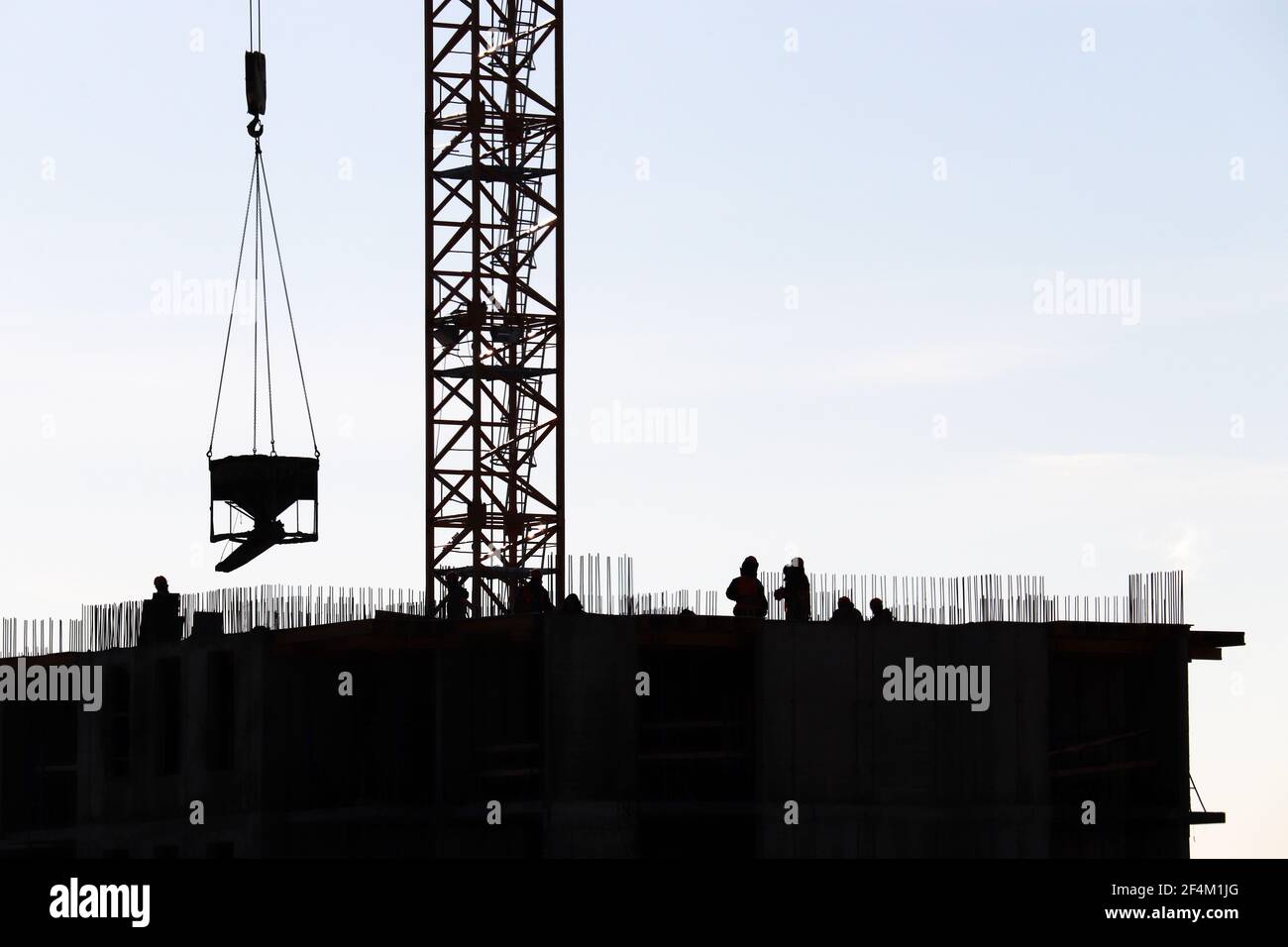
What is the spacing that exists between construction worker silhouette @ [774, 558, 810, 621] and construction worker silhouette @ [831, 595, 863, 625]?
1.66 feet

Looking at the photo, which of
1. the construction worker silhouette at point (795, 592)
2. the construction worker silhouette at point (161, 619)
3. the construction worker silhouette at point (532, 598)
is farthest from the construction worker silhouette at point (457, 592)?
the construction worker silhouette at point (795, 592)

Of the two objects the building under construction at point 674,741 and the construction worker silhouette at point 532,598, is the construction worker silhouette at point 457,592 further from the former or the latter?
the building under construction at point 674,741

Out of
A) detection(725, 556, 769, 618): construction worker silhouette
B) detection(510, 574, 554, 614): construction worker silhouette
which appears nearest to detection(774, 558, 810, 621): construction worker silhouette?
detection(725, 556, 769, 618): construction worker silhouette

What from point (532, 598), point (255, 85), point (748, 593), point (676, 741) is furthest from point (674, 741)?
point (255, 85)

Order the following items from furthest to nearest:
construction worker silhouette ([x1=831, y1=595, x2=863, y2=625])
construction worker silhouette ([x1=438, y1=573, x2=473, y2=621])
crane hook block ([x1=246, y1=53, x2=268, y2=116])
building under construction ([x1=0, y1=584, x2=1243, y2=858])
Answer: construction worker silhouette ([x1=438, y1=573, x2=473, y2=621])
crane hook block ([x1=246, y1=53, x2=268, y2=116])
construction worker silhouette ([x1=831, y1=595, x2=863, y2=625])
building under construction ([x1=0, y1=584, x2=1243, y2=858])

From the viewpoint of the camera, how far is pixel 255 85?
47312 millimetres

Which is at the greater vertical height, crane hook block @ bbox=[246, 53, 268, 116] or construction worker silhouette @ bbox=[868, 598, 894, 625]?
crane hook block @ bbox=[246, 53, 268, 116]

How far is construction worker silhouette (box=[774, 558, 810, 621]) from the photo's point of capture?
44625mm

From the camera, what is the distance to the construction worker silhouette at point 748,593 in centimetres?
4388

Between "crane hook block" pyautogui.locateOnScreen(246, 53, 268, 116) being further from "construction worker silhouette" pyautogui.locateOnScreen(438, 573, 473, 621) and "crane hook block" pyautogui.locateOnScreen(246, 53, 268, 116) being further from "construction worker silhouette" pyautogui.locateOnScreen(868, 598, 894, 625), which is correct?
"construction worker silhouette" pyautogui.locateOnScreen(868, 598, 894, 625)

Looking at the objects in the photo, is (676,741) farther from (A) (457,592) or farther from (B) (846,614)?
(A) (457,592)

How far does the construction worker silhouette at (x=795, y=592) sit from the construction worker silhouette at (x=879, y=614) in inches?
42.5

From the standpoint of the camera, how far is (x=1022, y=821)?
45.1m
